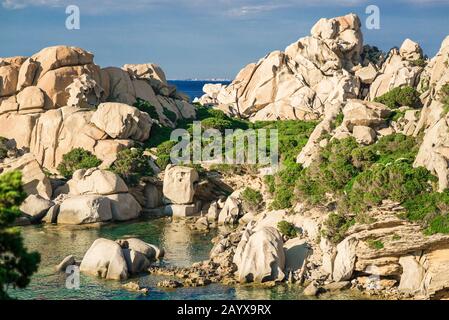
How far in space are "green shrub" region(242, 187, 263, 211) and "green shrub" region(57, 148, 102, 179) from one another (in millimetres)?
14124

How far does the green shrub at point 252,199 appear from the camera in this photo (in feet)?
155

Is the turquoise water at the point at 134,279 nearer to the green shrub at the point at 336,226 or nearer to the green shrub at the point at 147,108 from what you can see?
the green shrub at the point at 336,226

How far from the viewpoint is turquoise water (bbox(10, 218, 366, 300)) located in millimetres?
30891

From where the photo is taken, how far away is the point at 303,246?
117 feet

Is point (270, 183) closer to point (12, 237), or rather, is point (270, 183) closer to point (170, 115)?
point (170, 115)

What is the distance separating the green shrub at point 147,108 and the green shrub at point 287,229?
97.5 feet

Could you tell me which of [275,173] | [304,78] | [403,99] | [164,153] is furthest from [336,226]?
[304,78]

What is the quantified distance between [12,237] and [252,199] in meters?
31.4

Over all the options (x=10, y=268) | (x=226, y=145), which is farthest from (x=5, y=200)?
(x=226, y=145)

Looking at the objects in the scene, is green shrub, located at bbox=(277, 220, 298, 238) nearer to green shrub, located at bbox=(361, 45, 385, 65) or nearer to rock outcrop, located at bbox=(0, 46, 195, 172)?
rock outcrop, located at bbox=(0, 46, 195, 172)

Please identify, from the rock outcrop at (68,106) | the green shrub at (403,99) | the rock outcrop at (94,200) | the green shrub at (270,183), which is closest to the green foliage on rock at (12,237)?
the green shrub at (270,183)

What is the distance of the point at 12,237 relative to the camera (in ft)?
55.1

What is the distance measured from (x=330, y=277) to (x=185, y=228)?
1619cm
